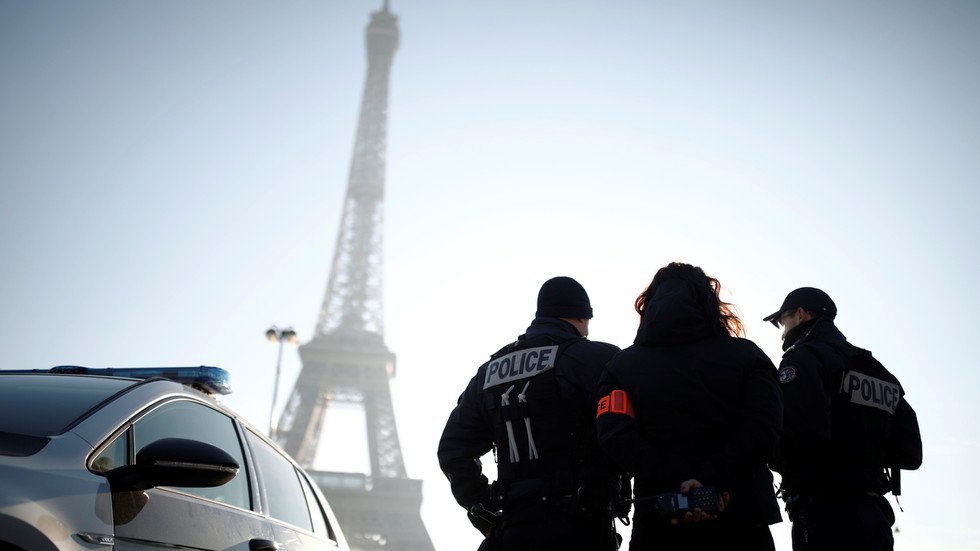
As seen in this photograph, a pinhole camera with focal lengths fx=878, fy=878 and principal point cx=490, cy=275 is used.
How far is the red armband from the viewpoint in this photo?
Answer: 3.63m

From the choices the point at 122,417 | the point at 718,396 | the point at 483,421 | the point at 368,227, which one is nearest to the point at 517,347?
the point at 483,421

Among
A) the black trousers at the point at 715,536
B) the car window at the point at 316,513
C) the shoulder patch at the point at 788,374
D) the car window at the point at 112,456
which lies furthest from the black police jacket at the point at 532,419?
the car window at the point at 112,456

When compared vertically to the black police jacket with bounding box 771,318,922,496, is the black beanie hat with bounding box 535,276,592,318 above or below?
above

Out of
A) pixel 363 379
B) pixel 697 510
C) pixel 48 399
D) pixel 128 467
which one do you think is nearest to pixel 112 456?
pixel 128 467

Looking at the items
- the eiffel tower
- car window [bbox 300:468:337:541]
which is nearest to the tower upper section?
the eiffel tower

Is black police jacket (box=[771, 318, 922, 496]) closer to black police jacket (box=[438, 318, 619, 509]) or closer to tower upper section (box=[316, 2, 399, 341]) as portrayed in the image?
black police jacket (box=[438, 318, 619, 509])

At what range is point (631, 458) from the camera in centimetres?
347

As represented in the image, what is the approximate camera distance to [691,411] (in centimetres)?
356

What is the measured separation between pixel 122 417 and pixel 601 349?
2.26 metres

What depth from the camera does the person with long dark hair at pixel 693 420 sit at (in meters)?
3.35

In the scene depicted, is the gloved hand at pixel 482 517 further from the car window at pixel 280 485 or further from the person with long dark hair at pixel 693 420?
the person with long dark hair at pixel 693 420

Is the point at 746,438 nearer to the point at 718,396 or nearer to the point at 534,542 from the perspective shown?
the point at 718,396

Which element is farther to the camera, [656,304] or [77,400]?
[656,304]

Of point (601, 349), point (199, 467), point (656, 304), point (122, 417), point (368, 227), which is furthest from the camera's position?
point (368, 227)
